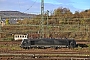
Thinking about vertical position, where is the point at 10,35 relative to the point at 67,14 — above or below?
below

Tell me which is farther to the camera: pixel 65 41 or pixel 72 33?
pixel 72 33

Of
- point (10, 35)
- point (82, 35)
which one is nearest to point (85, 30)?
point (82, 35)

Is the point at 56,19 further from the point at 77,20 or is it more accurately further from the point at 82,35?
the point at 82,35

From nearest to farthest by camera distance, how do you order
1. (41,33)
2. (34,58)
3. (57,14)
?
1. (34,58)
2. (41,33)
3. (57,14)

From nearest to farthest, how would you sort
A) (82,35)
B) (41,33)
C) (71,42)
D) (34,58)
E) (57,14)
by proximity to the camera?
(34,58) < (71,42) < (41,33) < (82,35) < (57,14)

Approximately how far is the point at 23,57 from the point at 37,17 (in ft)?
99.6

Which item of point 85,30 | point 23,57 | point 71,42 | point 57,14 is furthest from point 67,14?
point 23,57

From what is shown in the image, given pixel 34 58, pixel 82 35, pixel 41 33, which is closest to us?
pixel 34 58

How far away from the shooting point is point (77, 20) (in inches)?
1714

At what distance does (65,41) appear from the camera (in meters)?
20.2

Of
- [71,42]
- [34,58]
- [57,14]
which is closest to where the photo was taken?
[34,58]

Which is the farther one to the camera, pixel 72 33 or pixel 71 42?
pixel 72 33

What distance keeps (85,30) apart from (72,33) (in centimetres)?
186

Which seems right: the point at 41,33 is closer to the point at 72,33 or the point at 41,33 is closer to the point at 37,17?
the point at 72,33
